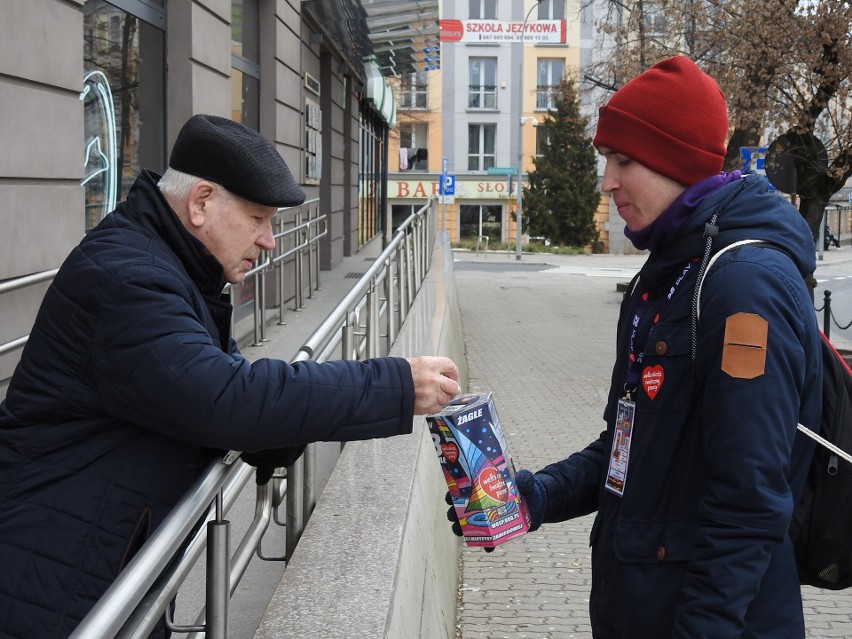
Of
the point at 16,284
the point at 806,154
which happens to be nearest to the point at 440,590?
the point at 16,284

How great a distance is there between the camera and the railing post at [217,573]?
7.74ft

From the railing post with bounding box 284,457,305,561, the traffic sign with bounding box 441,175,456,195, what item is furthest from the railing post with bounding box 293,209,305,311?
the traffic sign with bounding box 441,175,456,195

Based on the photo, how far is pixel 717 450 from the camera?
2006 millimetres

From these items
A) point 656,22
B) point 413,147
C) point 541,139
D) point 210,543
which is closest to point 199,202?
point 210,543

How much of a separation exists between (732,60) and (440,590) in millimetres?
12781

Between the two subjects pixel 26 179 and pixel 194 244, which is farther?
pixel 26 179

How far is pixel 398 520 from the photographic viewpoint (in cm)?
321

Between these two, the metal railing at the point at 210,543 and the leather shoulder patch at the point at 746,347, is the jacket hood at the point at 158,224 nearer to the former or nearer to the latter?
the metal railing at the point at 210,543

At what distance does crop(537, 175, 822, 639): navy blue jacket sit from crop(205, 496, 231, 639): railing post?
81 centimetres

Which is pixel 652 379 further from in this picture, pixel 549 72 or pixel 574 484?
pixel 549 72

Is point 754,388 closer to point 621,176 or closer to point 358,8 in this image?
point 621,176

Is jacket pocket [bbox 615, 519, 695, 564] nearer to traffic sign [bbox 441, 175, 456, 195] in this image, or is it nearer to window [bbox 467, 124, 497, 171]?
traffic sign [bbox 441, 175, 456, 195]

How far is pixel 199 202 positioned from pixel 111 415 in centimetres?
46

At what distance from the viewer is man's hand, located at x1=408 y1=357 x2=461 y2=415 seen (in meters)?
2.09
